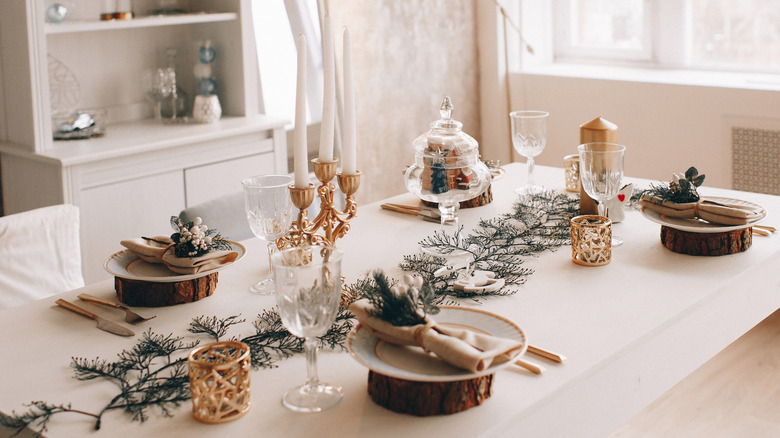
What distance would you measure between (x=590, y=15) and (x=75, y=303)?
11.0 ft

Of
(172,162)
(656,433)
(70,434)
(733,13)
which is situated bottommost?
(656,433)

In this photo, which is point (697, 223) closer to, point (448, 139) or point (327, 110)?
point (448, 139)

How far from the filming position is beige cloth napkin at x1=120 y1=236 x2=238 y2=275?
1.43 metres

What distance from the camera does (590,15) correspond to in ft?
13.8

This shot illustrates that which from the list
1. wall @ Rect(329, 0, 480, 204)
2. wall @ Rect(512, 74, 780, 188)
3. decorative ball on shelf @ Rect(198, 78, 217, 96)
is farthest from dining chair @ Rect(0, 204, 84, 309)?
wall @ Rect(512, 74, 780, 188)

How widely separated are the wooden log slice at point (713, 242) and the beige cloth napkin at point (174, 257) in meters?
0.85

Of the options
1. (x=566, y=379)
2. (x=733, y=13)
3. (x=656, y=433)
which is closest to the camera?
(x=566, y=379)

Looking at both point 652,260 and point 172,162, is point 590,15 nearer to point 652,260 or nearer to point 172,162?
point 172,162

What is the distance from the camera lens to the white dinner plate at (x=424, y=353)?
3.35 feet

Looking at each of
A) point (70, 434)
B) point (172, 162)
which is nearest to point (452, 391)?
point (70, 434)

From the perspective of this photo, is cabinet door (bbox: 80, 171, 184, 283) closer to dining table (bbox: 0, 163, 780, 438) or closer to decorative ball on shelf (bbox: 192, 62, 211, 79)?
decorative ball on shelf (bbox: 192, 62, 211, 79)

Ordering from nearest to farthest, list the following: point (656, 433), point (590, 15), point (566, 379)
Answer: point (566, 379), point (656, 433), point (590, 15)

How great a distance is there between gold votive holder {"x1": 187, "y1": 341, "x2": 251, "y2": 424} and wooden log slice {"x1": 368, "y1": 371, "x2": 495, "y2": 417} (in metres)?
0.17

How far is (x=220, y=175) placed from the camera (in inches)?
122
